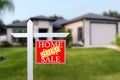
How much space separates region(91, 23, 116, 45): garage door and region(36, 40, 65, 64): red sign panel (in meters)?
19.7

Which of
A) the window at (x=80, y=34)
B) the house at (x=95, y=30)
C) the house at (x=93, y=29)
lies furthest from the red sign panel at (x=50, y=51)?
the window at (x=80, y=34)

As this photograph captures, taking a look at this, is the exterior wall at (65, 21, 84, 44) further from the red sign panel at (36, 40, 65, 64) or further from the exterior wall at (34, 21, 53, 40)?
the red sign panel at (36, 40, 65, 64)

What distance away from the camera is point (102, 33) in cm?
2578

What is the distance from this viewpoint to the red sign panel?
571cm

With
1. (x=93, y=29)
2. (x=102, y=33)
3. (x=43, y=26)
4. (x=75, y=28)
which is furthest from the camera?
(x=43, y=26)

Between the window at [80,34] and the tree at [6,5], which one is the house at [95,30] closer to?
the window at [80,34]

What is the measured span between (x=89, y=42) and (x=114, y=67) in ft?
43.0

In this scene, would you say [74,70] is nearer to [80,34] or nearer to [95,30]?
[95,30]

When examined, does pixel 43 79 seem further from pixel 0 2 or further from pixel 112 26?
pixel 112 26

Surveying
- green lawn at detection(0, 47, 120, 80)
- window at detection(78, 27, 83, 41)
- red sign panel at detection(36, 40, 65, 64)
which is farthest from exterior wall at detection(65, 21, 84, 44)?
red sign panel at detection(36, 40, 65, 64)

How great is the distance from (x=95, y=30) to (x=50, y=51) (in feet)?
66.1

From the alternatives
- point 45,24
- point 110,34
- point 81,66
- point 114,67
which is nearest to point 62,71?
point 81,66

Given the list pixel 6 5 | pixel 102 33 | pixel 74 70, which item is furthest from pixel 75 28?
pixel 74 70

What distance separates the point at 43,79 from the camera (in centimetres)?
993
